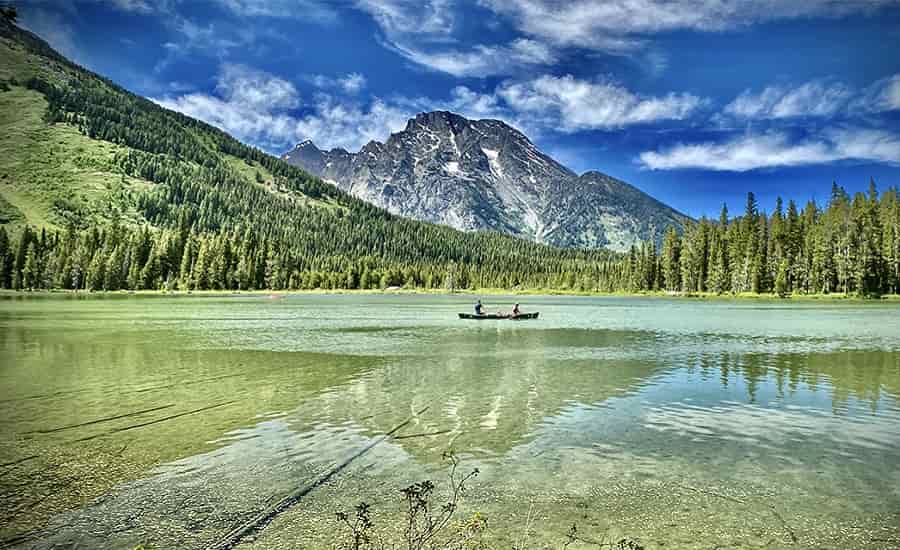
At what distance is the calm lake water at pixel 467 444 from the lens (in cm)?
1199

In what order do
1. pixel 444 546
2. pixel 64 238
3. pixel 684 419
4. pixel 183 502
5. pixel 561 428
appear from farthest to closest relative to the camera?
pixel 64 238
pixel 684 419
pixel 561 428
pixel 183 502
pixel 444 546

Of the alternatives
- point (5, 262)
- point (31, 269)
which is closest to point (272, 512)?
point (31, 269)

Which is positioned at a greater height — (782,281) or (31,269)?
(782,281)

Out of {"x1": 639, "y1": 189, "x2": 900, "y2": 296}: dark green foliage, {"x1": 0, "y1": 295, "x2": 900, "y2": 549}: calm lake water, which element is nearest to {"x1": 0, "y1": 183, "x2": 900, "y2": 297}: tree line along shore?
{"x1": 639, "y1": 189, "x2": 900, "y2": 296}: dark green foliage

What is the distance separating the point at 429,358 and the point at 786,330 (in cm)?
4250

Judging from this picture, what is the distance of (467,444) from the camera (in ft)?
59.4

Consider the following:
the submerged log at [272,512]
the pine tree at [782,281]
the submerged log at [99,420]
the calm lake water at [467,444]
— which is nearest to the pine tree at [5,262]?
the calm lake water at [467,444]

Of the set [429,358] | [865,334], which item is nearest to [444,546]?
[429,358]

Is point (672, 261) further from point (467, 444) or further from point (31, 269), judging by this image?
point (31, 269)

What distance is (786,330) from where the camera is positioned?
198 ft

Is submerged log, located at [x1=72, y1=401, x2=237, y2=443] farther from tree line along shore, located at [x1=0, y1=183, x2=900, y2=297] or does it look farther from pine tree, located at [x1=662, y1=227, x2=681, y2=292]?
pine tree, located at [x1=662, y1=227, x2=681, y2=292]

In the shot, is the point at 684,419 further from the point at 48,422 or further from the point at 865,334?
the point at 865,334

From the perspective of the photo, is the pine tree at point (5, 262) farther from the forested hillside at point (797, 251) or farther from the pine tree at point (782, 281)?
the pine tree at point (782, 281)

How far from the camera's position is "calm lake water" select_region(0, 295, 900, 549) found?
12.0 meters
